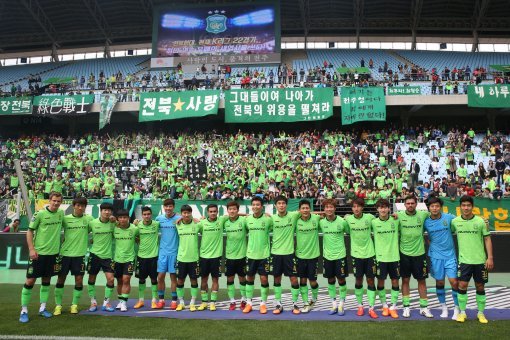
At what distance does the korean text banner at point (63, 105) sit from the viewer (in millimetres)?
29578

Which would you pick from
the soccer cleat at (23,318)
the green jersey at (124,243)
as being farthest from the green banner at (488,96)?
the soccer cleat at (23,318)

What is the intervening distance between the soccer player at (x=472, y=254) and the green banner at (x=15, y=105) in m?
30.5

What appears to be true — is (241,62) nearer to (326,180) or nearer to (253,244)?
(326,180)

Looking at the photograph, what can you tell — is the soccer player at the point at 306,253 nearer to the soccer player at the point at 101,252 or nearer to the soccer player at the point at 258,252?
the soccer player at the point at 258,252

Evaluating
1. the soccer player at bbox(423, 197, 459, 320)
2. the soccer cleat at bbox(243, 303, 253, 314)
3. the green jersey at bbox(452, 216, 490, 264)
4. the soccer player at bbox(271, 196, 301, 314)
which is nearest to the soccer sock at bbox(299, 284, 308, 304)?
the soccer player at bbox(271, 196, 301, 314)

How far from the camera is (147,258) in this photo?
27.3 ft

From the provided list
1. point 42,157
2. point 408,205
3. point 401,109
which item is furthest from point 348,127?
point 408,205

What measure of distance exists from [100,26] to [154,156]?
19.9m

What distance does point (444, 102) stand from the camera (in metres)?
28.0

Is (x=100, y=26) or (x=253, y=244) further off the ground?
(x=100, y=26)

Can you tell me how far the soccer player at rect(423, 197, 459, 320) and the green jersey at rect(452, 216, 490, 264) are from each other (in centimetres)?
24

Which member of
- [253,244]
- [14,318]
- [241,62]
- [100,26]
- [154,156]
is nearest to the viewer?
[14,318]

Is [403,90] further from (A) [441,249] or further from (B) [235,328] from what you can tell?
(B) [235,328]

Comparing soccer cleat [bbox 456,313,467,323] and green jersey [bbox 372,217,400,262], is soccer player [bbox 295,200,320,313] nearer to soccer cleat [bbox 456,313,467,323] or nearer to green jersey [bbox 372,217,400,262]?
green jersey [bbox 372,217,400,262]
